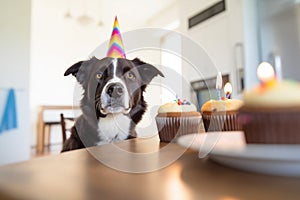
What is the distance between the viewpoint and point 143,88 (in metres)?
0.97

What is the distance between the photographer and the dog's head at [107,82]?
838mm

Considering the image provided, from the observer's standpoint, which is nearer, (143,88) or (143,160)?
(143,160)

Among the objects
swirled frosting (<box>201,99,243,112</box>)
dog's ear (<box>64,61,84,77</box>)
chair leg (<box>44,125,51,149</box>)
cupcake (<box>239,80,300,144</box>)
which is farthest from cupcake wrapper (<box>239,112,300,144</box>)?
chair leg (<box>44,125,51,149</box>)

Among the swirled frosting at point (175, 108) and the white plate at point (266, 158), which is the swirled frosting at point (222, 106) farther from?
the white plate at point (266, 158)

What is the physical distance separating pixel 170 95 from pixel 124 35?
283mm

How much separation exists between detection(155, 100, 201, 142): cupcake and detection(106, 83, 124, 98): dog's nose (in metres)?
0.33

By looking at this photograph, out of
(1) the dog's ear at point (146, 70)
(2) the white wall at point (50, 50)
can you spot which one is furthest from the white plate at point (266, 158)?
(2) the white wall at point (50, 50)

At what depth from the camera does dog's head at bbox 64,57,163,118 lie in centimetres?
84

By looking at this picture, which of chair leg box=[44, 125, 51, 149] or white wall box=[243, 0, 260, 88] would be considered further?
chair leg box=[44, 125, 51, 149]

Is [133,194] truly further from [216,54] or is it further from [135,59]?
[216,54]

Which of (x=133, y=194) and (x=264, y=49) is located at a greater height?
(x=264, y=49)

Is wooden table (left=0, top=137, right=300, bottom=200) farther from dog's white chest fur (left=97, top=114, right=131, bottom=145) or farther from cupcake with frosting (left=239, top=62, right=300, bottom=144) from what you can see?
dog's white chest fur (left=97, top=114, right=131, bottom=145)

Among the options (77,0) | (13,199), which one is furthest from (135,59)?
→ (77,0)

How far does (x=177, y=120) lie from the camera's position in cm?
52
